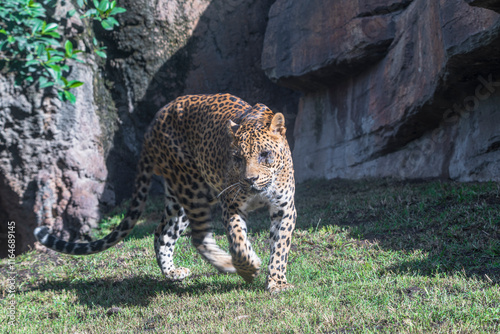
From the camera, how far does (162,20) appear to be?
1235 centimetres

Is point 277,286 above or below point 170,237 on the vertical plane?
below

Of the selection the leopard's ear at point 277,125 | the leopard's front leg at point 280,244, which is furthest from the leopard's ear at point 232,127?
the leopard's front leg at point 280,244

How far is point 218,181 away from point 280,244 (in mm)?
1033

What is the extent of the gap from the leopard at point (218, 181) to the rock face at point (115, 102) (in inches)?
159

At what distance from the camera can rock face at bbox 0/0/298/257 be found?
33.3 ft

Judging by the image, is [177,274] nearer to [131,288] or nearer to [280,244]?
[131,288]

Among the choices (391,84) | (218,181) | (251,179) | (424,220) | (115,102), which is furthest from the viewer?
(115,102)

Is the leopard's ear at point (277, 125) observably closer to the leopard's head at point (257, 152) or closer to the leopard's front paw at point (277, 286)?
the leopard's head at point (257, 152)

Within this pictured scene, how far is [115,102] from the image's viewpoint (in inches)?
482

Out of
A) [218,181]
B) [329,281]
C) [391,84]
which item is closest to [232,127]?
[218,181]

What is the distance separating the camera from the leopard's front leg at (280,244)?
5383 millimetres

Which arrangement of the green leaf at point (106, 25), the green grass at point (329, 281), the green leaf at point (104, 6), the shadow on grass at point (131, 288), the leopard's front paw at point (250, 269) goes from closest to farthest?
the green grass at point (329, 281), the leopard's front paw at point (250, 269), the shadow on grass at point (131, 288), the green leaf at point (104, 6), the green leaf at point (106, 25)

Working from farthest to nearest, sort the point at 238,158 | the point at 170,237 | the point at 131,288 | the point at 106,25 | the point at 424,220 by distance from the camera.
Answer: the point at 106,25
the point at 424,220
the point at 170,237
the point at 131,288
the point at 238,158

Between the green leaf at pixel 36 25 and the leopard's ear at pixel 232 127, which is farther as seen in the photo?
the green leaf at pixel 36 25
